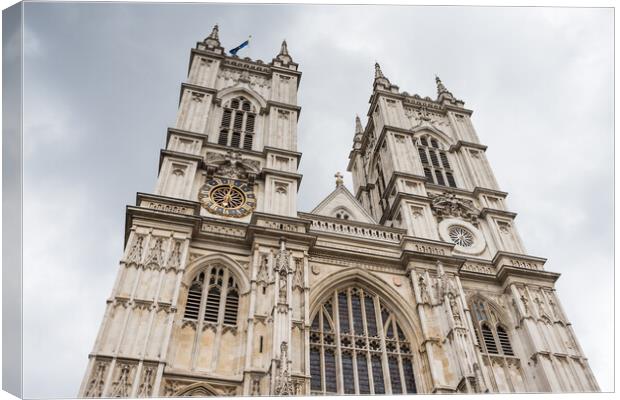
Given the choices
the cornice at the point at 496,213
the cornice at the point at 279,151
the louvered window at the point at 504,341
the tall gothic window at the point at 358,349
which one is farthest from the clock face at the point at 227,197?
the cornice at the point at 496,213

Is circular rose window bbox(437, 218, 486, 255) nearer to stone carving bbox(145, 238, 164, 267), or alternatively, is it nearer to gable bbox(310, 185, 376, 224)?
gable bbox(310, 185, 376, 224)

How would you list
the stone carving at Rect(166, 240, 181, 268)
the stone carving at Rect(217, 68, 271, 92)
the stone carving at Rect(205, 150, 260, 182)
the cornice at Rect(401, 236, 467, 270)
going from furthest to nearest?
1. the stone carving at Rect(217, 68, 271, 92)
2. the stone carving at Rect(205, 150, 260, 182)
3. the cornice at Rect(401, 236, 467, 270)
4. the stone carving at Rect(166, 240, 181, 268)

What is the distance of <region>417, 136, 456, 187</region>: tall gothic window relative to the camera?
2965 cm

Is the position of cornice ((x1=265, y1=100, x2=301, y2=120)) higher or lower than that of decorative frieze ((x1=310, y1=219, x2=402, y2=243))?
higher

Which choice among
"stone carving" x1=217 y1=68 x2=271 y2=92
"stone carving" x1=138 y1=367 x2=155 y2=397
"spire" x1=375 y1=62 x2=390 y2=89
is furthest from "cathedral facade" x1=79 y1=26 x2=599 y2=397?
"spire" x1=375 y1=62 x2=390 y2=89

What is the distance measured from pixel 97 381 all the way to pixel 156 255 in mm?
5212

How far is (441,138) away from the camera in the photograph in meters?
32.7

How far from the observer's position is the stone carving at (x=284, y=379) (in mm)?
15178

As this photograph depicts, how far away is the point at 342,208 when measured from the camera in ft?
86.6

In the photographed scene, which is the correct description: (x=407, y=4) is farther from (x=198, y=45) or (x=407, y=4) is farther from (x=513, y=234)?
(x=198, y=45)

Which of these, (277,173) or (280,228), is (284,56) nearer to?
(277,173)

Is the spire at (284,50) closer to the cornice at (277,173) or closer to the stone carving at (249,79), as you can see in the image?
the stone carving at (249,79)

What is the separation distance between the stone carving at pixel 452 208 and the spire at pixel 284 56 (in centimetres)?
1318

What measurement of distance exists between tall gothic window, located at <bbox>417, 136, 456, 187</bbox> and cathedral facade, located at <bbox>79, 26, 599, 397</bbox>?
186 millimetres
